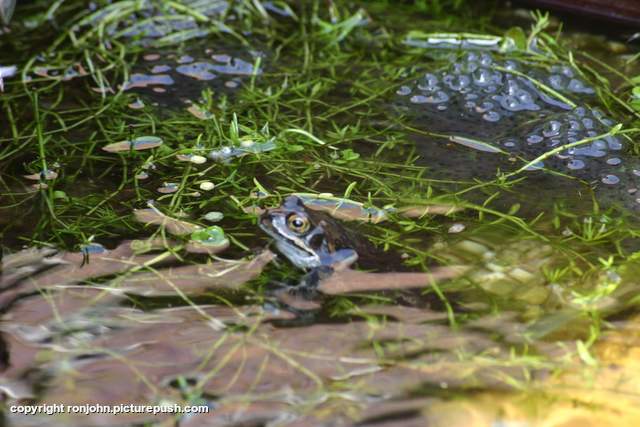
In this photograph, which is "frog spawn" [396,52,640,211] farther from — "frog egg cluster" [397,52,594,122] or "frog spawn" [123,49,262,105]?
"frog spawn" [123,49,262,105]

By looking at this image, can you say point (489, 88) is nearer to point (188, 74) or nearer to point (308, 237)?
point (188, 74)

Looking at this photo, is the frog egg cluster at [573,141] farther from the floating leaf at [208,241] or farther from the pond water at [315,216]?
the floating leaf at [208,241]

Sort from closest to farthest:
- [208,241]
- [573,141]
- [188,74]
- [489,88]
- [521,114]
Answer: [208,241] → [573,141] → [521,114] → [489,88] → [188,74]

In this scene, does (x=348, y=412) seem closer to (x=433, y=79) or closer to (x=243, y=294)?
(x=243, y=294)

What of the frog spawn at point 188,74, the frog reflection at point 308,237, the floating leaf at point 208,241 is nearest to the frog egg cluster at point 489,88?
the frog spawn at point 188,74

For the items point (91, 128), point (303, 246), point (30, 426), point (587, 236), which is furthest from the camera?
point (91, 128)

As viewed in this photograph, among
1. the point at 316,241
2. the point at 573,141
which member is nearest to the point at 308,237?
the point at 316,241

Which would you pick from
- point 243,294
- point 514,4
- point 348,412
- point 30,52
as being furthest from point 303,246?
point 514,4
